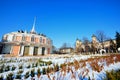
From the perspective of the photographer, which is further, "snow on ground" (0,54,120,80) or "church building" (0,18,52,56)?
"church building" (0,18,52,56)

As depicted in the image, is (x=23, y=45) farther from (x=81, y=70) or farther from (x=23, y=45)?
(x=81, y=70)

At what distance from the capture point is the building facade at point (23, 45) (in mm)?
39394

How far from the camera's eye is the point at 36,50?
41.9 metres

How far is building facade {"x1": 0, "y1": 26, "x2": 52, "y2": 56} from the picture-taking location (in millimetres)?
39394

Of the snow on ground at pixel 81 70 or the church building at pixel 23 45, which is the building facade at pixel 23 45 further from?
the snow on ground at pixel 81 70

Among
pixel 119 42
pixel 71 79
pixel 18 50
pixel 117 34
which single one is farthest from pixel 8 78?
pixel 117 34

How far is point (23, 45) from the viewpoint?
4012cm

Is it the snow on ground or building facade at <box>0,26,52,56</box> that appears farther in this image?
building facade at <box>0,26,52,56</box>

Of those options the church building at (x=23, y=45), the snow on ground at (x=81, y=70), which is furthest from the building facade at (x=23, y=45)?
the snow on ground at (x=81, y=70)

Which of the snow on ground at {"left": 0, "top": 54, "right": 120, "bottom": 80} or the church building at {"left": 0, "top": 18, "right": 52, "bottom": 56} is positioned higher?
the church building at {"left": 0, "top": 18, "right": 52, "bottom": 56}

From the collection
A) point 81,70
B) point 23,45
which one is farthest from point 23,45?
point 81,70

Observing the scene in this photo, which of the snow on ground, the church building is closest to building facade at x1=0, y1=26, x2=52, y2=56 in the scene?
the church building

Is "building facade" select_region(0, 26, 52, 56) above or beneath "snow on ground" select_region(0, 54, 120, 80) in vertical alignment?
above

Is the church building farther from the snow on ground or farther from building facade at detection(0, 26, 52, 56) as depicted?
the snow on ground
